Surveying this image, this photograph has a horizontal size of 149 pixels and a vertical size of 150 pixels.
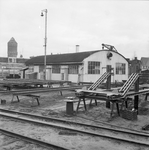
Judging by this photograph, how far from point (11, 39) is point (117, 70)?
54153mm

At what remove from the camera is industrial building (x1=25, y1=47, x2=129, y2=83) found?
91.0ft

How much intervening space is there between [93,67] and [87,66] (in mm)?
1094

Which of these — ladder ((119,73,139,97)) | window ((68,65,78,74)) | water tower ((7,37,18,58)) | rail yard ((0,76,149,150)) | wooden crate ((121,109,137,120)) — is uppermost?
water tower ((7,37,18,58))

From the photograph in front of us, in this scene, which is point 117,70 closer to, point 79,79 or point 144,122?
point 79,79

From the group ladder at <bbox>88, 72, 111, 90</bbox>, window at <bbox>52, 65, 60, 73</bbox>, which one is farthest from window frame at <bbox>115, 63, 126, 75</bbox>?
ladder at <bbox>88, 72, 111, 90</bbox>

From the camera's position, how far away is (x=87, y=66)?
27875mm

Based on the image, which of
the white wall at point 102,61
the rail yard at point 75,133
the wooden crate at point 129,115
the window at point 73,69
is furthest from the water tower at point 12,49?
the wooden crate at point 129,115

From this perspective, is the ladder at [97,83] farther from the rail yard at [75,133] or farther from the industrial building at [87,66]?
the industrial building at [87,66]

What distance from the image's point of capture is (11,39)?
7462 centimetres

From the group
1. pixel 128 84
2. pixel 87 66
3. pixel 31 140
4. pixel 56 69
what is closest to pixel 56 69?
pixel 56 69

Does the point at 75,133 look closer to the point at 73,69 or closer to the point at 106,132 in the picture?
the point at 106,132

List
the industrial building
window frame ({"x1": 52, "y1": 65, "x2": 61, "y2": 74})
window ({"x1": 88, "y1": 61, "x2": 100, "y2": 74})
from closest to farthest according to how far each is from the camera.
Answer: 1. the industrial building
2. window ({"x1": 88, "y1": 61, "x2": 100, "y2": 74})
3. window frame ({"x1": 52, "y1": 65, "x2": 61, "y2": 74})

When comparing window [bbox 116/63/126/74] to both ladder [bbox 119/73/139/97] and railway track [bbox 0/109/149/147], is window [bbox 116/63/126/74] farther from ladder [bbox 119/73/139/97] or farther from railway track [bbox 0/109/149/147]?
railway track [bbox 0/109/149/147]

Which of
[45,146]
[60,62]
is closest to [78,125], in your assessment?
[45,146]
